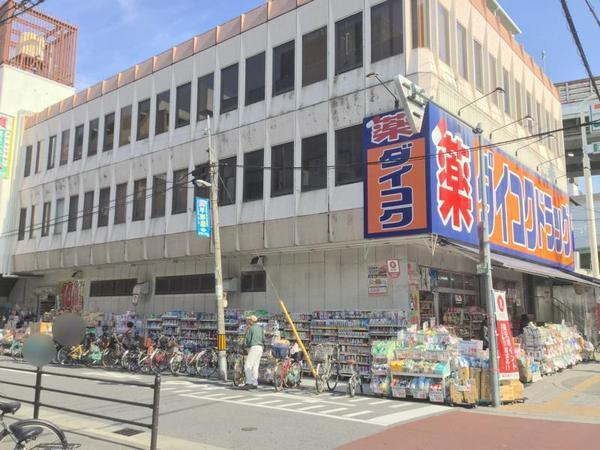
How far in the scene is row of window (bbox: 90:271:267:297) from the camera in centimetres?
2030

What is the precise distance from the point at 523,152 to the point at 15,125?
94.6 feet

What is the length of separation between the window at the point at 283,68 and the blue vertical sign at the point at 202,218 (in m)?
4.68

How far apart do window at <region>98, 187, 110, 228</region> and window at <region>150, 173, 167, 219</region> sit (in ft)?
11.7

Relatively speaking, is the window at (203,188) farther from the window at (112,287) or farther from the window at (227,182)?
the window at (112,287)

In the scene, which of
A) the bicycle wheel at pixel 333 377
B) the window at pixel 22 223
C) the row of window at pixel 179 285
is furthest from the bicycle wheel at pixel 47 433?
the window at pixel 22 223

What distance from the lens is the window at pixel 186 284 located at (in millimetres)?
21953

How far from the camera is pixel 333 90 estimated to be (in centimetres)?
1766

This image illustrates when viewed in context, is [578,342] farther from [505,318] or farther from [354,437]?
[354,437]

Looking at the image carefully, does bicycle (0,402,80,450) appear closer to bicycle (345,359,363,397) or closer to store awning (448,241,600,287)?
bicycle (345,359,363,397)

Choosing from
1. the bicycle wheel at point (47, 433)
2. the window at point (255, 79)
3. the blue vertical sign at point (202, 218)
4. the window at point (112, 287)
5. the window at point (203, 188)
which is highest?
the window at point (255, 79)

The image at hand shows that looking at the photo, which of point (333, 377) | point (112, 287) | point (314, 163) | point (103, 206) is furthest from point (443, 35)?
point (112, 287)

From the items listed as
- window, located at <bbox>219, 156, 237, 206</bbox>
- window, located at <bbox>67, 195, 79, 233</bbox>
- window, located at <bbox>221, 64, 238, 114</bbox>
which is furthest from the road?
window, located at <bbox>67, 195, 79, 233</bbox>

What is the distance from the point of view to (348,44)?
58.1ft

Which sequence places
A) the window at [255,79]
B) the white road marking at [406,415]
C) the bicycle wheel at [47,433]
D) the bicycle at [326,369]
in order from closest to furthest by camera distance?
the bicycle wheel at [47,433] < the white road marking at [406,415] < the bicycle at [326,369] < the window at [255,79]
